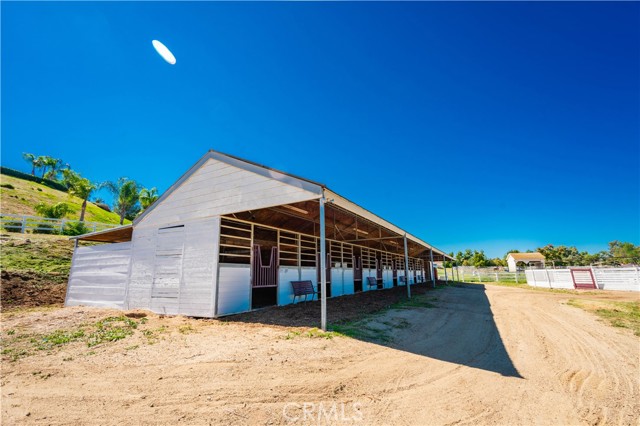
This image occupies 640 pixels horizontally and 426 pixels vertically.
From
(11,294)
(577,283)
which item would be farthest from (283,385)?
(577,283)

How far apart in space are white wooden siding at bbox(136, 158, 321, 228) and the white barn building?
30mm

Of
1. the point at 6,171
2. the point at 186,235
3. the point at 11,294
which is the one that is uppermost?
the point at 6,171

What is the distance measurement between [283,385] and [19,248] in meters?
19.2

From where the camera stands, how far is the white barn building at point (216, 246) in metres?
8.06

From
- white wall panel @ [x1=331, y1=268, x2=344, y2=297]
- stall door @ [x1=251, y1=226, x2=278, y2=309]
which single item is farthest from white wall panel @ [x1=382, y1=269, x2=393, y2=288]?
stall door @ [x1=251, y1=226, x2=278, y2=309]

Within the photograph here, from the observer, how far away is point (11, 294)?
1052cm

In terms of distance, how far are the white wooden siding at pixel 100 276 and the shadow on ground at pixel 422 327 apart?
5237 mm

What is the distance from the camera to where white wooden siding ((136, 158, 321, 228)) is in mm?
7434

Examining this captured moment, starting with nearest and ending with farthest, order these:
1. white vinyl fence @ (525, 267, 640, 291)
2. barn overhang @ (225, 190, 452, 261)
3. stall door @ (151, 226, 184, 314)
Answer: barn overhang @ (225, 190, 452, 261) → stall door @ (151, 226, 184, 314) → white vinyl fence @ (525, 267, 640, 291)

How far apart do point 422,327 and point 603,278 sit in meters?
18.5

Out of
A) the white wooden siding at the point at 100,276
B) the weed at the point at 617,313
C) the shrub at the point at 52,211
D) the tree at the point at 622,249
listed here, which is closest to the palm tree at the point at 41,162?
Result: the shrub at the point at 52,211

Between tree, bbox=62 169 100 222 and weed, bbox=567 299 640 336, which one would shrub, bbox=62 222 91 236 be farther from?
weed, bbox=567 299 640 336

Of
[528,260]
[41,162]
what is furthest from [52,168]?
[528,260]

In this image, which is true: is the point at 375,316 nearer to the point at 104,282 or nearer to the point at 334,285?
the point at 334,285
